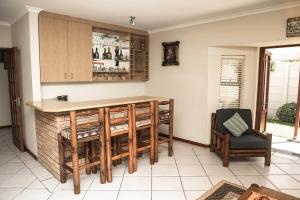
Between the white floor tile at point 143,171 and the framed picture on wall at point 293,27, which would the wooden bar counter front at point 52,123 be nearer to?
the white floor tile at point 143,171

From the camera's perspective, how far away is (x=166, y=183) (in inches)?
118

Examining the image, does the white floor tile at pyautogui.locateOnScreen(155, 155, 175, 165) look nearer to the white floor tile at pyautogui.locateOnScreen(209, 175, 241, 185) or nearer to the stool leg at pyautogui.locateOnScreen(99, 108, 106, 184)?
the white floor tile at pyautogui.locateOnScreen(209, 175, 241, 185)

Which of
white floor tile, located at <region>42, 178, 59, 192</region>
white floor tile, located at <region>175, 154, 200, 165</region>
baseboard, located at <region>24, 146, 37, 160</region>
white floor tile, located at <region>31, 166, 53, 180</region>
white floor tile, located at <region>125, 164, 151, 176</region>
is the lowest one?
white floor tile, located at <region>42, 178, 59, 192</region>

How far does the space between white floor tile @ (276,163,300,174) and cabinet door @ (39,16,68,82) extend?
13.3 ft

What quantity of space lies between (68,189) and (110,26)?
3239mm

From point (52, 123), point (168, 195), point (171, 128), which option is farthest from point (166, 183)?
point (52, 123)

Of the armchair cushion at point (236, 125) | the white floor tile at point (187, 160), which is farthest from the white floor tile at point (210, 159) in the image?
the armchair cushion at point (236, 125)

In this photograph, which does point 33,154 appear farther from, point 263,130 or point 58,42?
point 263,130

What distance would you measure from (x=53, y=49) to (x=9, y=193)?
231 centimetres

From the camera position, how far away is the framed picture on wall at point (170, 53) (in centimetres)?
482

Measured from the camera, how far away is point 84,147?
329 centimetres

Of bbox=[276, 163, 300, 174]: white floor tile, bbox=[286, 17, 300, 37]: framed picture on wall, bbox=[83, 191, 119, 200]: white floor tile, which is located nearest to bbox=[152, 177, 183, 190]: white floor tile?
bbox=[83, 191, 119, 200]: white floor tile

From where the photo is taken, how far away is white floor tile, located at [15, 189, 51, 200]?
2.63 meters

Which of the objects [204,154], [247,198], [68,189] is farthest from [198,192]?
[68,189]
